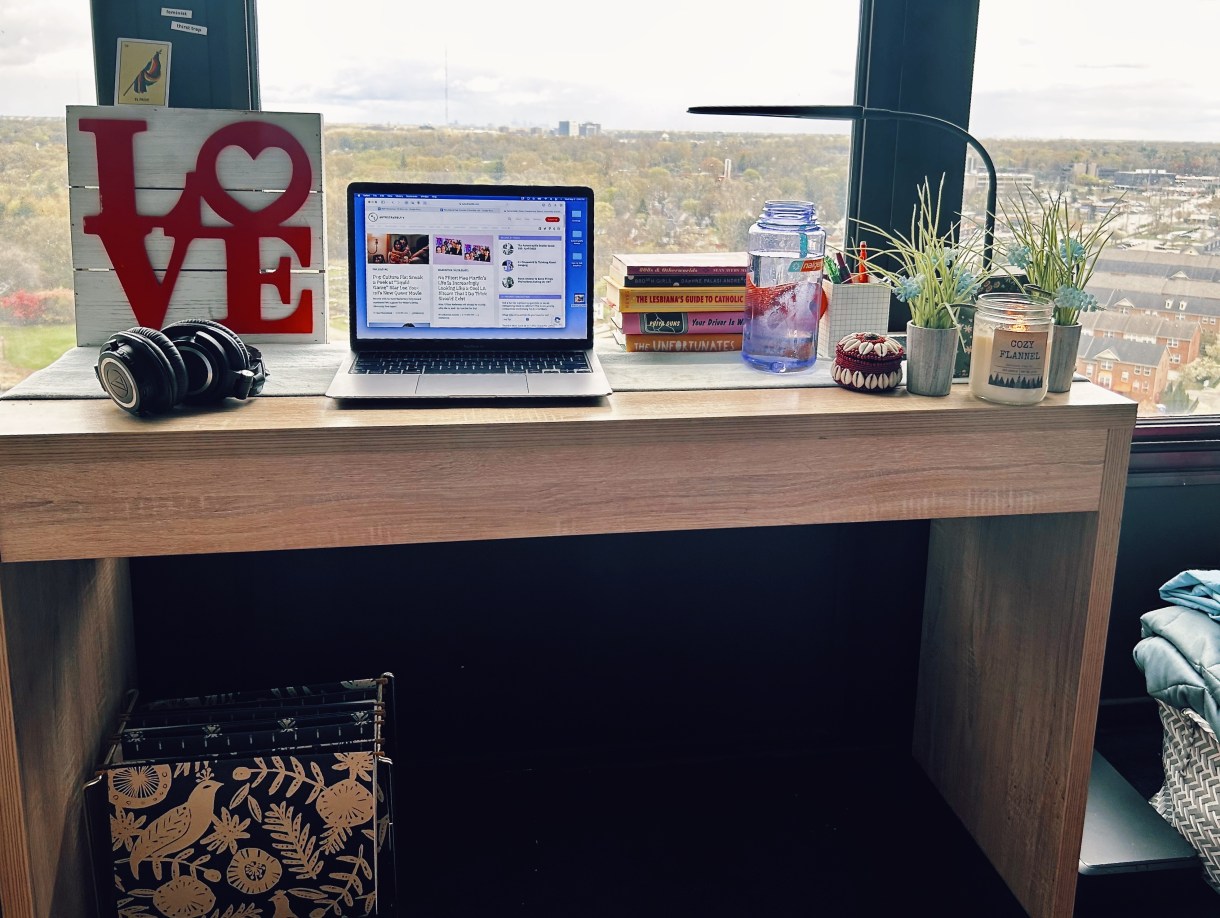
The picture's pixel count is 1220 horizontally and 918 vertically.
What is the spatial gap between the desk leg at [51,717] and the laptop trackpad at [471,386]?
0.54 m

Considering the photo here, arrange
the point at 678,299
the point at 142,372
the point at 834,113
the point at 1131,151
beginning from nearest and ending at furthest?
the point at 142,372 → the point at 834,113 → the point at 678,299 → the point at 1131,151

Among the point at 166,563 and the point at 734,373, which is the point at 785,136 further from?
the point at 166,563

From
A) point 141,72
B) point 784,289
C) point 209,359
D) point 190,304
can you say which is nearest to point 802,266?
point 784,289

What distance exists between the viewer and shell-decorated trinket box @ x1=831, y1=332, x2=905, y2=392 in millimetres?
1525

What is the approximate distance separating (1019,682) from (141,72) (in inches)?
64.6

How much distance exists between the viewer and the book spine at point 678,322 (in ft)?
5.74

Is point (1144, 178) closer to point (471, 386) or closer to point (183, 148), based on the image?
point (471, 386)

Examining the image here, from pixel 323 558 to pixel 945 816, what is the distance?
1.17m

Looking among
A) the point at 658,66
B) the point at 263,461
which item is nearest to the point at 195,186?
the point at 263,461

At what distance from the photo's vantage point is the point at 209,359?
1.38 metres

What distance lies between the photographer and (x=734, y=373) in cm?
163

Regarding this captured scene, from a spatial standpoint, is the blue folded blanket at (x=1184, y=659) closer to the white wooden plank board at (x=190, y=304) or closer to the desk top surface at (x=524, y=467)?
the desk top surface at (x=524, y=467)

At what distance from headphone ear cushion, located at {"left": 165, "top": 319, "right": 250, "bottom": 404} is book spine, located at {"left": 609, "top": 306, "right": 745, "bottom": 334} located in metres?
0.61

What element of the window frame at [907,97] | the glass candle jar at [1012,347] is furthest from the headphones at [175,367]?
the window frame at [907,97]
